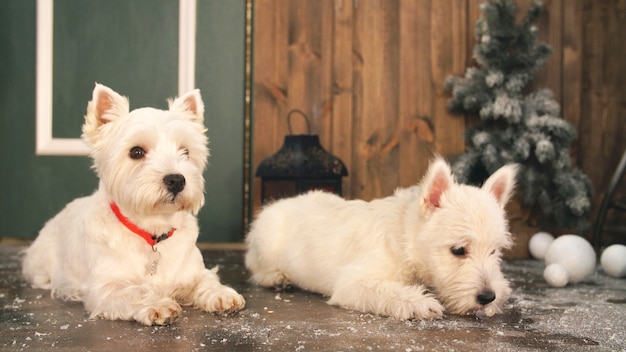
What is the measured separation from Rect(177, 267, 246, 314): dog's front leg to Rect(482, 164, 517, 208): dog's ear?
1.07 m

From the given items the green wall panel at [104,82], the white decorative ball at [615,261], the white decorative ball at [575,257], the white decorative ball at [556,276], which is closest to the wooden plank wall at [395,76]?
the green wall panel at [104,82]

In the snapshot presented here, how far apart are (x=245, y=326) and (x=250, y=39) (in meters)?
3.01

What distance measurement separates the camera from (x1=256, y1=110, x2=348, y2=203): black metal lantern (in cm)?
420

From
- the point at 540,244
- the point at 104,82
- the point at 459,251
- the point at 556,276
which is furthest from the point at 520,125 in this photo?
the point at 104,82

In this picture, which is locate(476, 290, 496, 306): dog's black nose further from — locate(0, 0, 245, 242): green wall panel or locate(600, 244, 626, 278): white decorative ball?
locate(0, 0, 245, 242): green wall panel

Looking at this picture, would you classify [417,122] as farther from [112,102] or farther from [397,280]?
[112,102]

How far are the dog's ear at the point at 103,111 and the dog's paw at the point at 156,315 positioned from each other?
0.71 metres

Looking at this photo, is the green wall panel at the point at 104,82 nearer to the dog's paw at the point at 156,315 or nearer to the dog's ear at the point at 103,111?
the dog's ear at the point at 103,111

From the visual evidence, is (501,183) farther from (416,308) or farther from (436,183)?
(416,308)

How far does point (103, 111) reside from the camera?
2.52 m

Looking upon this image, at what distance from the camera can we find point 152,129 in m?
2.45

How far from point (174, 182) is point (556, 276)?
1.97 m

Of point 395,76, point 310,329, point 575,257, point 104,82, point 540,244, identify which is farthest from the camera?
point 395,76

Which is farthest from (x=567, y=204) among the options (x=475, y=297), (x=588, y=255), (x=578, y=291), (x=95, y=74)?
(x=95, y=74)
